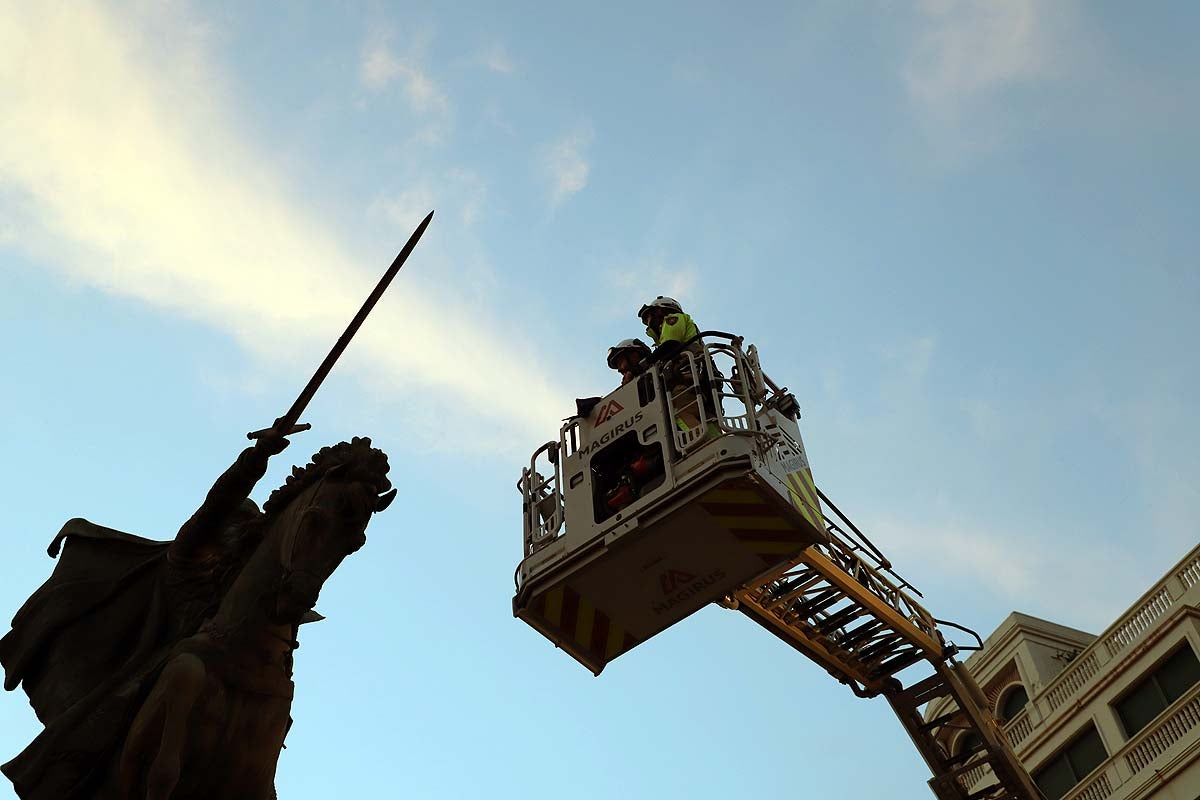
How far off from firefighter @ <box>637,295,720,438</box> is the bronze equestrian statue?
7712 millimetres

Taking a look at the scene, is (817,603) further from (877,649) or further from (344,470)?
(344,470)

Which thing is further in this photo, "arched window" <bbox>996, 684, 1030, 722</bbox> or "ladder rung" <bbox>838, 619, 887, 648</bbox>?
"arched window" <bbox>996, 684, 1030, 722</bbox>

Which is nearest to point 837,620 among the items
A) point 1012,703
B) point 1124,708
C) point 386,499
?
point 386,499

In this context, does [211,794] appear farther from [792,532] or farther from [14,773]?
[792,532]

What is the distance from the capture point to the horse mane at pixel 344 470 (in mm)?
7902

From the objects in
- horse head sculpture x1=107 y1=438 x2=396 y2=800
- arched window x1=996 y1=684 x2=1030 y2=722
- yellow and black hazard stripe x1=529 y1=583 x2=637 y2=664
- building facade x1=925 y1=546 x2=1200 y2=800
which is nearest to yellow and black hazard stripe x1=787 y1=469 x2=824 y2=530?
yellow and black hazard stripe x1=529 y1=583 x2=637 y2=664

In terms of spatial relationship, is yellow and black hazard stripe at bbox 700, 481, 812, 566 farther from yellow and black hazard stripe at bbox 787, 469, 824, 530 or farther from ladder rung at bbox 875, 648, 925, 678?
ladder rung at bbox 875, 648, 925, 678

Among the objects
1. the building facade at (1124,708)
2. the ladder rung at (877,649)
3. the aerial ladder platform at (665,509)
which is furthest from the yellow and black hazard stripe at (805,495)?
the building facade at (1124,708)

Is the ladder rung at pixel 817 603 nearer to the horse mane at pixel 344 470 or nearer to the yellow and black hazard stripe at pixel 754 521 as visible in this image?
the yellow and black hazard stripe at pixel 754 521

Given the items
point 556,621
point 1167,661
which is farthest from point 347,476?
point 1167,661

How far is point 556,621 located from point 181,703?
31.8ft

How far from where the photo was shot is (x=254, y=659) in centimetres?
741

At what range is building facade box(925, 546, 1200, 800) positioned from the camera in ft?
101

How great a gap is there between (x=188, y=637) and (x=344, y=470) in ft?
4.26
